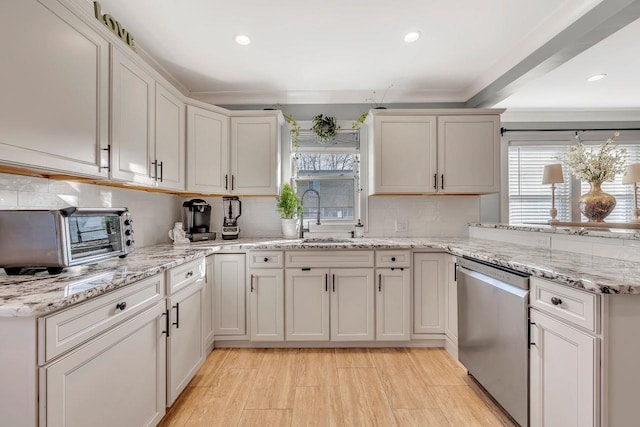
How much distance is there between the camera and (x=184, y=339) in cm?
193

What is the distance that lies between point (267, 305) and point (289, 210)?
99 cm

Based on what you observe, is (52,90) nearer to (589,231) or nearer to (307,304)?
(307,304)

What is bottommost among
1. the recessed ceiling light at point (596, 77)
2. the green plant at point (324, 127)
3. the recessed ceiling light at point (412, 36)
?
the green plant at point (324, 127)

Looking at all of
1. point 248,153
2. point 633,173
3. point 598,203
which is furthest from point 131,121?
point 633,173

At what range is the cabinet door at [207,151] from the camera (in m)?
2.65

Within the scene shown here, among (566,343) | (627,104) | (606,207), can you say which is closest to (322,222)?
(566,343)

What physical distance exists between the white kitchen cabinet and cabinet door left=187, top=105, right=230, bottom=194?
224cm

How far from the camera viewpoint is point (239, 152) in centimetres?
296

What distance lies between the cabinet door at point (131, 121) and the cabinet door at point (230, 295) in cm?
96

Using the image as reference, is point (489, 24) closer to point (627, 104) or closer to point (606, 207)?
point (606, 207)

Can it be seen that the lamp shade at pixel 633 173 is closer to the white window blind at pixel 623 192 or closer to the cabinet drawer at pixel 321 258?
the white window blind at pixel 623 192

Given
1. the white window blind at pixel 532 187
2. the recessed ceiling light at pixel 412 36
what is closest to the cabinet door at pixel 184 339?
the recessed ceiling light at pixel 412 36

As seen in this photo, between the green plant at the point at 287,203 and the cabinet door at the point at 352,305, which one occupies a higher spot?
the green plant at the point at 287,203

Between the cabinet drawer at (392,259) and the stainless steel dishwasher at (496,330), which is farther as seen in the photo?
the cabinet drawer at (392,259)
